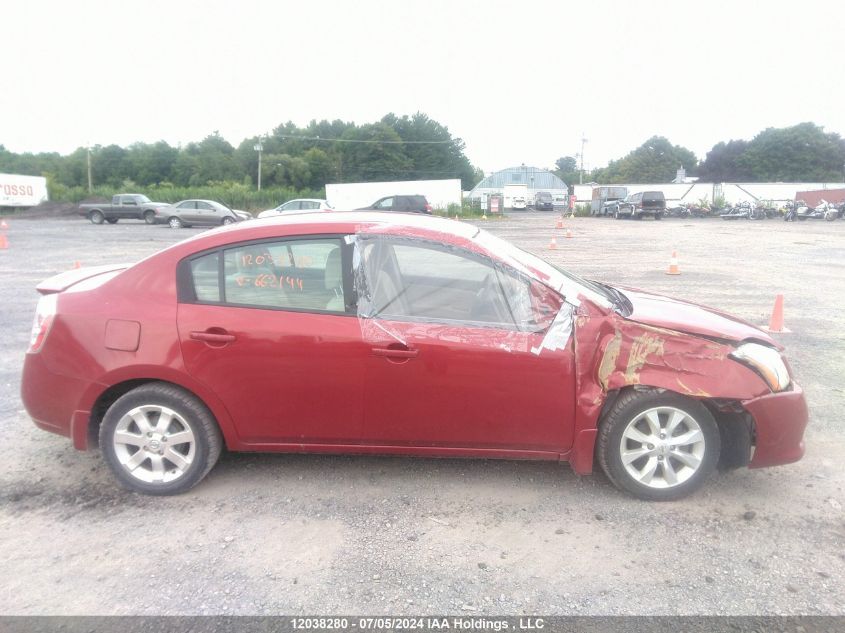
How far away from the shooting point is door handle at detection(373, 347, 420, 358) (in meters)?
3.47

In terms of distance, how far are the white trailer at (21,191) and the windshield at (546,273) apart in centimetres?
5466

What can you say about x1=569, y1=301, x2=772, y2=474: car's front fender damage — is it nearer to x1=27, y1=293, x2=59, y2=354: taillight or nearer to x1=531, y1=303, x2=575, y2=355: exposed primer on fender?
x1=531, y1=303, x2=575, y2=355: exposed primer on fender

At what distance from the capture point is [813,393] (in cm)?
551

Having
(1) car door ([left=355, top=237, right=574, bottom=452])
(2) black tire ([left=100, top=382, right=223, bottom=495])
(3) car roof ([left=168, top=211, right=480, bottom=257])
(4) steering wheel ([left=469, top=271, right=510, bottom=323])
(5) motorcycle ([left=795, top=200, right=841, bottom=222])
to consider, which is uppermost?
(5) motorcycle ([left=795, top=200, right=841, bottom=222])

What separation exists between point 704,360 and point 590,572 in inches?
52.7

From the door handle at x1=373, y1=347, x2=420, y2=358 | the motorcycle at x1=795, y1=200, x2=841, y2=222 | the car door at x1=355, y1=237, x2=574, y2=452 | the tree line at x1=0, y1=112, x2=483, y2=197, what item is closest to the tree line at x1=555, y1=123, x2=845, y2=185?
the tree line at x1=0, y1=112, x2=483, y2=197

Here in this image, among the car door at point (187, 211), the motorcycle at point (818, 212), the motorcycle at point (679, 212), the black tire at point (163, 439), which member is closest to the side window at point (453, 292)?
the black tire at point (163, 439)

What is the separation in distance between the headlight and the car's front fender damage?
46mm

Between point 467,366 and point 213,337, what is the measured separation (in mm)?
1436

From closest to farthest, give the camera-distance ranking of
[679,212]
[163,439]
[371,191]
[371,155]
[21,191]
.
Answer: [163,439], [371,191], [21,191], [679,212], [371,155]

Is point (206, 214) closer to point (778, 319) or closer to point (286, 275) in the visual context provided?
point (778, 319)

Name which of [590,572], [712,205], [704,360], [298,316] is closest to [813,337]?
[704,360]

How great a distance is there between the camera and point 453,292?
378 centimetres

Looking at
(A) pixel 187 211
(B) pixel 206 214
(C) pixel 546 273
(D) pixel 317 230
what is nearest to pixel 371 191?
(B) pixel 206 214
